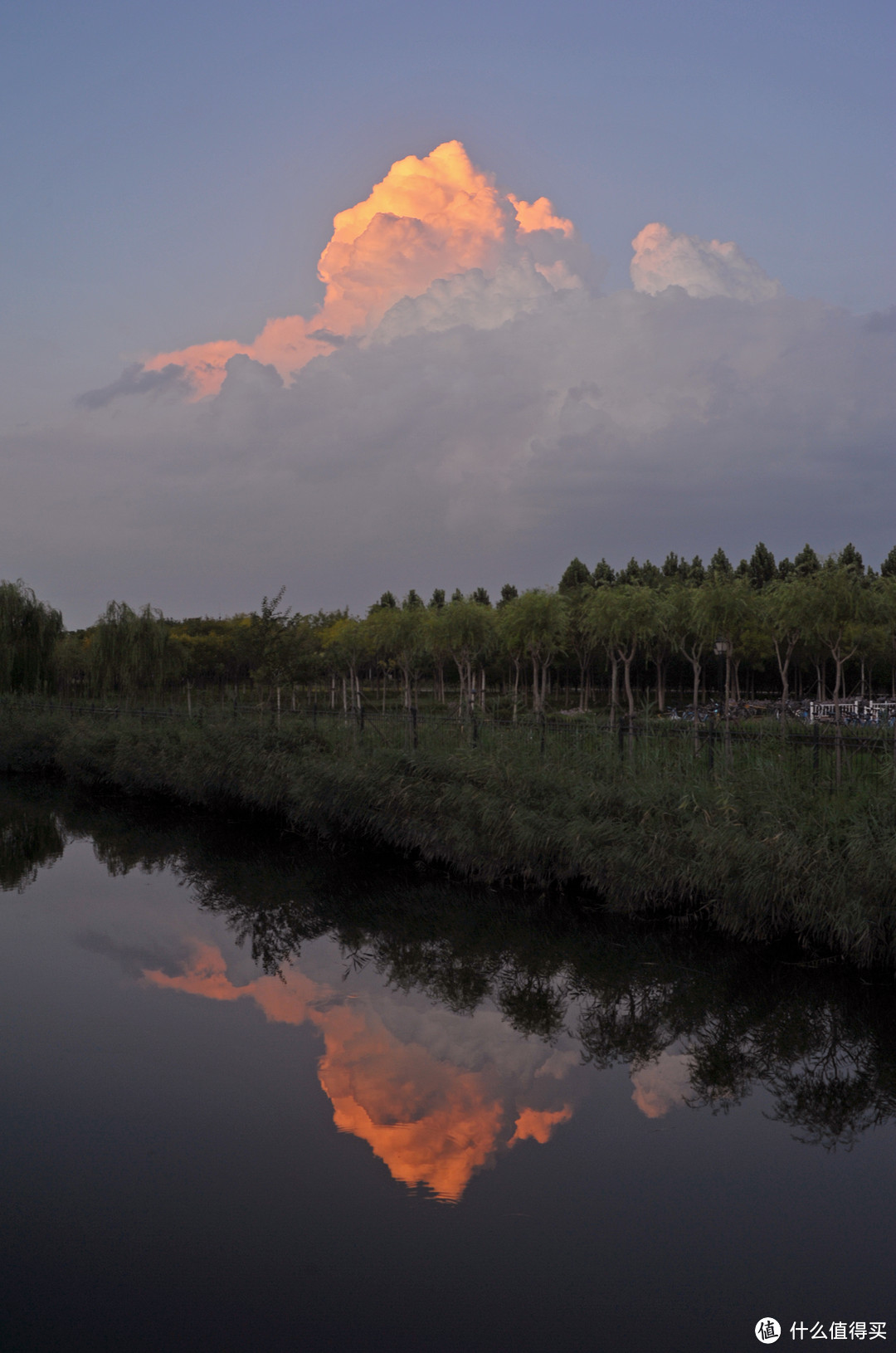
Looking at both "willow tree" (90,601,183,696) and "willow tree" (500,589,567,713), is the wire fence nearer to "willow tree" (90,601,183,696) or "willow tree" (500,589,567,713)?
"willow tree" (90,601,183,696)

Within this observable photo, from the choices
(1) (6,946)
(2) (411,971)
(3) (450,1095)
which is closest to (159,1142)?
(3) (450,1095)

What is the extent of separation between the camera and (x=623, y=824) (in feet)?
37.1

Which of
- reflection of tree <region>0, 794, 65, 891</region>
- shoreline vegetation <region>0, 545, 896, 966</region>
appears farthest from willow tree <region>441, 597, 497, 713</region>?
reflection of tree <region>0, 794, 65, 891</region>

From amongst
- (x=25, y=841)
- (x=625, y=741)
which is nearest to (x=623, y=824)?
(x=625, y=741)

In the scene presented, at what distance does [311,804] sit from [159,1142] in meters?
10.1

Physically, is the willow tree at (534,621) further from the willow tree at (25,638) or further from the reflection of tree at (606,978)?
the reflection of tree at (606,978)

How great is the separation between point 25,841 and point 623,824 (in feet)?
41.6

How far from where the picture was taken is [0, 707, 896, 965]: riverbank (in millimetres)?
9234

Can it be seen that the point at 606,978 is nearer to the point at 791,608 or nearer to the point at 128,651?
the point at 791,608

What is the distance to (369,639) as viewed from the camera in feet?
176

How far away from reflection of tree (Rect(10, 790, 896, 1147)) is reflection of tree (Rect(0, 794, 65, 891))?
0.16 metres

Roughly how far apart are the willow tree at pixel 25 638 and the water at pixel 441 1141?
29.0 m

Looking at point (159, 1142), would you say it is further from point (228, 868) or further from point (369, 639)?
point (369, 639)

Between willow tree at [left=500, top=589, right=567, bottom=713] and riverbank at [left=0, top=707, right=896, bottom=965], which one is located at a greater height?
willow tree at [left=500, top=589, right=567, bottom=713]
